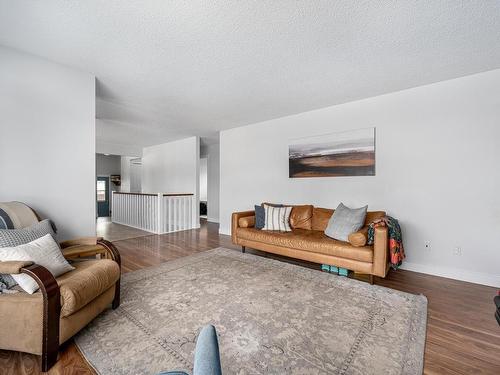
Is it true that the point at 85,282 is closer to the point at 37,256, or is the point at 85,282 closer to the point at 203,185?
the point at 37,256

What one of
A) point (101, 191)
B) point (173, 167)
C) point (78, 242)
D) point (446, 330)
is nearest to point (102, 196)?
point (101, 191)

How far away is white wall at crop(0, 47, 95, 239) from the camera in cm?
233

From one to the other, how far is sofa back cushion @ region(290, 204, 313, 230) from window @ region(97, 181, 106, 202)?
895 centimetres

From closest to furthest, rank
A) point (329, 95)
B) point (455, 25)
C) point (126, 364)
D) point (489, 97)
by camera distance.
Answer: point (126, 364) < point (455, 25) < point (489, 97) < point (329, 95)

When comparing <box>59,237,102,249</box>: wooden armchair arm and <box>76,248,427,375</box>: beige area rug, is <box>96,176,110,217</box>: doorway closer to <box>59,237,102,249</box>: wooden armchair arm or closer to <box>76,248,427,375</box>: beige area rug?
<box>76,248,427,375</box>: beige area rug

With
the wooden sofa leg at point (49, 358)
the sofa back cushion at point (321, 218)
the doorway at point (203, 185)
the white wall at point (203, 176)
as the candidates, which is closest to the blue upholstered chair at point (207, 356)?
the wooden sofa leg at point (49, 358)

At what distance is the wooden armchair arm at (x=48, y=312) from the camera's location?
4.69ft

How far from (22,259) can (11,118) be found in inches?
65.3

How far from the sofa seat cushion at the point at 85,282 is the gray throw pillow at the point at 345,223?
257 cm

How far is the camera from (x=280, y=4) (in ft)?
5.74

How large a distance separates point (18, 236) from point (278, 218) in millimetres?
3042

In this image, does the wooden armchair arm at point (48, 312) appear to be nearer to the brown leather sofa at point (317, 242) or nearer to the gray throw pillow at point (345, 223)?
the brown leather sofa at point (317, 242)

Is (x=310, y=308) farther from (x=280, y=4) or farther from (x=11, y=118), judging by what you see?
(x=11, y=118)

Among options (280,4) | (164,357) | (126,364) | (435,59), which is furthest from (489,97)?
(126,364)
